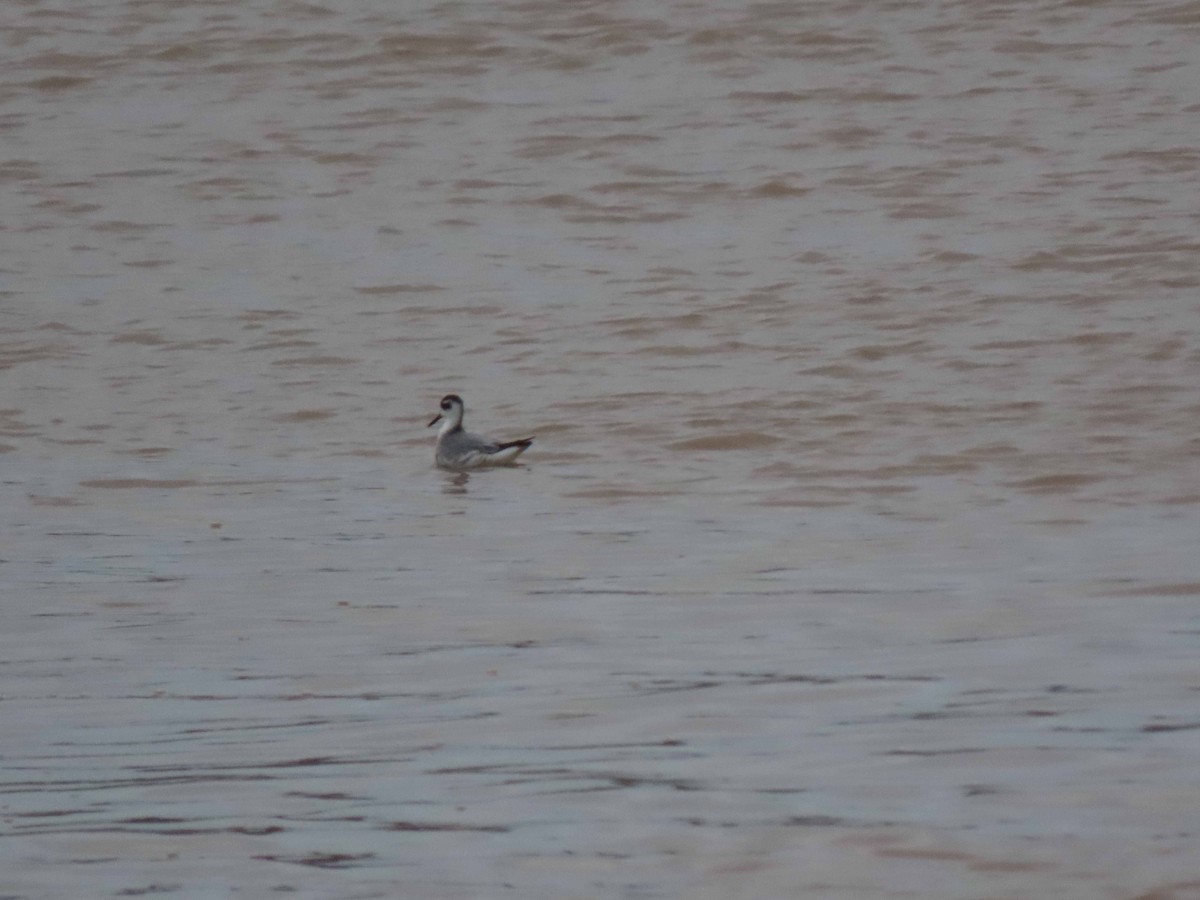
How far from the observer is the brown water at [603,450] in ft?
15.1

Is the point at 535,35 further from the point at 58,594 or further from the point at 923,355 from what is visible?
the point at 58,594

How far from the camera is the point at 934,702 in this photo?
5367 mm

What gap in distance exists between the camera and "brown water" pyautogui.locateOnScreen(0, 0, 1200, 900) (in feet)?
15.1

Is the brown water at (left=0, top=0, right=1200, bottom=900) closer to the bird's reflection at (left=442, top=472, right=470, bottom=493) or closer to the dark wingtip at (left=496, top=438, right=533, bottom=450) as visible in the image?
the bird's reflection at (left=442, top=472, right=470, bottom=493)

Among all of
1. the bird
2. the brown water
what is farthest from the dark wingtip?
the brown water

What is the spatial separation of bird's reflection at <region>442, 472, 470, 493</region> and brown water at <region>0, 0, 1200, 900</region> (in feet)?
0.41

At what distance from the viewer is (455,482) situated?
10.7 m

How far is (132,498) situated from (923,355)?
190 inches

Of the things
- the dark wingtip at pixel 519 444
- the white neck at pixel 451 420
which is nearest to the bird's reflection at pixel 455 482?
the dark wingtip at pixel 519 444

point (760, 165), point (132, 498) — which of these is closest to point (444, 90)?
point (760, 165)

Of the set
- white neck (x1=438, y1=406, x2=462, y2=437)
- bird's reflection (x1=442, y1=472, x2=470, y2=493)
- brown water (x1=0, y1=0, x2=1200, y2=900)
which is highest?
brown water (x1=0, y1=0, x2=1200, y2=900)

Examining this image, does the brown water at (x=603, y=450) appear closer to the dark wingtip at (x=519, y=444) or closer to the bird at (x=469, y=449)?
the bird at (x=469, y=449)

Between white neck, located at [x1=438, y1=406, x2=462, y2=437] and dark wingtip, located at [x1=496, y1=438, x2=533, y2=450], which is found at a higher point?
white neck, located at [x1=438, y1=406, x2=462, y2=437]

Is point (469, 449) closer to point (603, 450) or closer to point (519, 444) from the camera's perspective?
point (519, 444)
